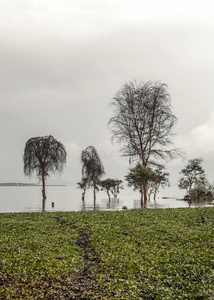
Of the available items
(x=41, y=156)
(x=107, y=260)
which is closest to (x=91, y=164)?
(x=41, y=156)

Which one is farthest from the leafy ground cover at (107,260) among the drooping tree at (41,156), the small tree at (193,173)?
the small tree at (193,173)

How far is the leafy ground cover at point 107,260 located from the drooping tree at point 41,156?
54.7 ft

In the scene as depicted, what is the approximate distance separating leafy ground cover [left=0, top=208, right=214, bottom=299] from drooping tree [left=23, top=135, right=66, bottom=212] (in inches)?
656

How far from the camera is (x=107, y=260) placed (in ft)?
36.7

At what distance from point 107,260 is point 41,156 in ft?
81.9

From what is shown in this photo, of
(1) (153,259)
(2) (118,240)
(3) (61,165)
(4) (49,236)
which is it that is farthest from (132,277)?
(3) (61,165)

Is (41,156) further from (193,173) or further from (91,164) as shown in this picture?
(193,173)

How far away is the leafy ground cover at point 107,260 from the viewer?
882 centimetres

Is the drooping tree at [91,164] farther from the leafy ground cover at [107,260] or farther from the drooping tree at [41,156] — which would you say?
the leafy ground cover at [107,260]

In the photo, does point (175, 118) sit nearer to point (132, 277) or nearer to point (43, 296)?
point (132, 277)

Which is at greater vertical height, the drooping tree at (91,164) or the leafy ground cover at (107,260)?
the drooping tree at (91,164)

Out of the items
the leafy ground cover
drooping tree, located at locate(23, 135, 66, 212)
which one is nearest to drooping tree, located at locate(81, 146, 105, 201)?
drooping tree, located at locate(23, 135, 66, 212)

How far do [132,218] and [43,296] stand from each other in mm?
11760

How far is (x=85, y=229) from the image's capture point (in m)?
16.6
